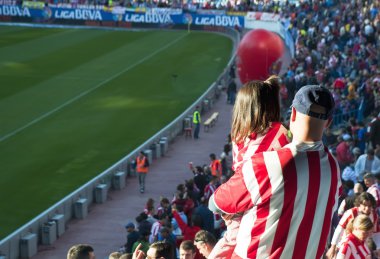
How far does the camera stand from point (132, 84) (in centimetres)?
3800

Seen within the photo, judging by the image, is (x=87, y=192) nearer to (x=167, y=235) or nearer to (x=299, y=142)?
(x=167, y=235)

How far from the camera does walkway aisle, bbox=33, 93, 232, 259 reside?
61.2 ft

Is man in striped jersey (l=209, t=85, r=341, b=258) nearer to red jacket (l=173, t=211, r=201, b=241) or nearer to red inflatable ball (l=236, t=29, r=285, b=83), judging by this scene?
red jacket (l=173, t=211, r=201, b=241)

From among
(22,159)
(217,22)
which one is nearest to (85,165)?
(22,159)

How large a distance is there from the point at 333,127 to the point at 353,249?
17.4 m

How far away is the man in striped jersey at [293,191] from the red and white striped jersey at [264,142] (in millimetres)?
449

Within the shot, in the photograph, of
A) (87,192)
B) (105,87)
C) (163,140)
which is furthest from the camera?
(105,87)

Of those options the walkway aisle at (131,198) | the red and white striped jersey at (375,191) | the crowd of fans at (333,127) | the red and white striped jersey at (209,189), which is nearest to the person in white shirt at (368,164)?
the crowd of fans at (333,127)

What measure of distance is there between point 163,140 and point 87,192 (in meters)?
6.14

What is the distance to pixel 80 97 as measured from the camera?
34938 mm

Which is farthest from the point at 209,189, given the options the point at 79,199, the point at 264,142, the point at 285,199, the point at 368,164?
the point at 285,199

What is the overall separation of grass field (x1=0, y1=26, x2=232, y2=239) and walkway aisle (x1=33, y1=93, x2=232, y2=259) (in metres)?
1.23

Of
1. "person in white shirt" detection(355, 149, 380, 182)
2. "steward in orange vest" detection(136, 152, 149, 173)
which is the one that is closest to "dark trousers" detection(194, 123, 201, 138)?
"steward in orange vest" detection(136, 152, 149, 173)

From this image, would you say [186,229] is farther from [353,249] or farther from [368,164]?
[353,249]
